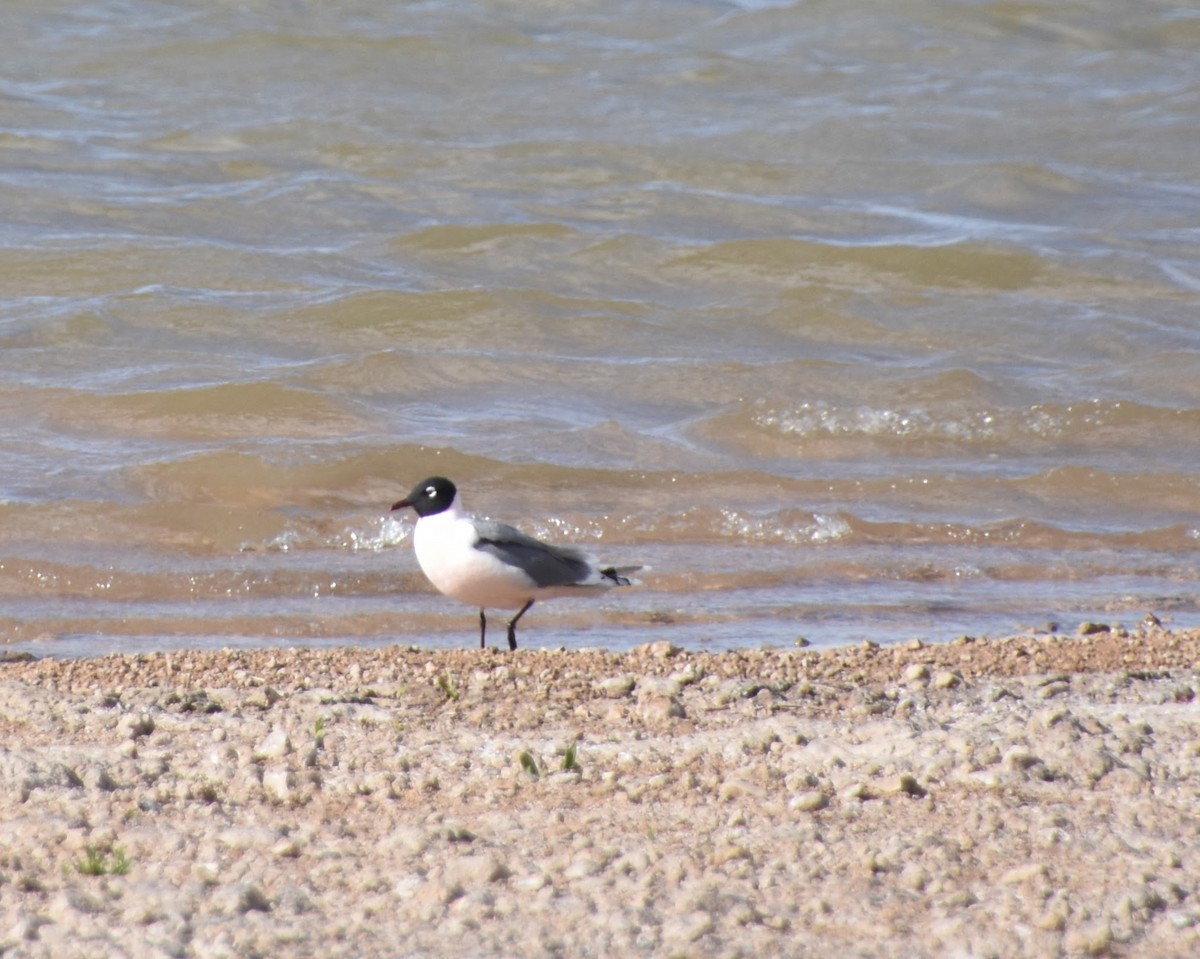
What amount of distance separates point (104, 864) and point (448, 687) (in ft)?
4.81

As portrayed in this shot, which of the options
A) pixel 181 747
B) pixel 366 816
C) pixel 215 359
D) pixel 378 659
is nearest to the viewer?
pixel 366 816

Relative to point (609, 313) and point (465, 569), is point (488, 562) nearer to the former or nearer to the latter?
point (465, 569)

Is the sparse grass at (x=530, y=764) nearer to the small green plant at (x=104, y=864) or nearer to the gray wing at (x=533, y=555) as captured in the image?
the small green plant at (x=104, y=864)

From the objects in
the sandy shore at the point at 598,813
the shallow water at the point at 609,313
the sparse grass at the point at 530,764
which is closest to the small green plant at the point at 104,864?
the sandy shore at the point at 598,813

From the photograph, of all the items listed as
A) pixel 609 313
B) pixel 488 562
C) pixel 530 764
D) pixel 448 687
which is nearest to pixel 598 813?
pixel 530 764

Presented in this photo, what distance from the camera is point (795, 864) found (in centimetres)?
378

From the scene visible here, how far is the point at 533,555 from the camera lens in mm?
6109

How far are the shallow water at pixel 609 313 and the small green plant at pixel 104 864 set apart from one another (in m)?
2.70

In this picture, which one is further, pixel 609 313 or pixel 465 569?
pixel 609 313

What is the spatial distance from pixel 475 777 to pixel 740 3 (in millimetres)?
15671

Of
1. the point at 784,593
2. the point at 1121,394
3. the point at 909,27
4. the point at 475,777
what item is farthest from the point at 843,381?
the point at 909,27

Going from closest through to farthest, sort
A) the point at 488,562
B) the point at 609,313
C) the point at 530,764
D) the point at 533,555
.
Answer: the point at 530,764, the point at 488,562, the point at 533,555, the point at 609,313

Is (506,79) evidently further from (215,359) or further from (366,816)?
(366,816)

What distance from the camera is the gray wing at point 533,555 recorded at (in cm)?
607
